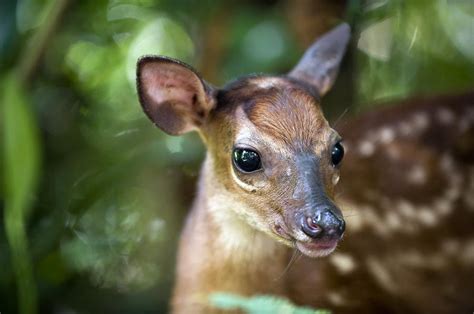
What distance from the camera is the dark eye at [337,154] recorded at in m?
2.53

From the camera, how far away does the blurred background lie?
12.4 feet

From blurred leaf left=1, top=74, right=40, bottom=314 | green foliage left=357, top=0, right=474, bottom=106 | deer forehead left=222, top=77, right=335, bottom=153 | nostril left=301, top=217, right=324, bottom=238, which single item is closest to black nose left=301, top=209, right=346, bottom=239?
nostril left=301, top=217, right=324, bottom=238

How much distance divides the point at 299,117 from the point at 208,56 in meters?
1.74

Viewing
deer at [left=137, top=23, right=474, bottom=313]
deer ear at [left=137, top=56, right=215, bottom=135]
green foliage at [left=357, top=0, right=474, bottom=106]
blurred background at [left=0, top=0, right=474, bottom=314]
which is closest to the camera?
deer at [left=137, top=23, right=474, bottom=313]

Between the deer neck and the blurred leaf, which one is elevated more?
the deer neck

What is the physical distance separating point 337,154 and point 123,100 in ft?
6.06

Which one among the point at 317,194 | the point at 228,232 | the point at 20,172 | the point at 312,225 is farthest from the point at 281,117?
the point at 20,172

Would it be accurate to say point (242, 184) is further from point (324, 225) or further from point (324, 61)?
point (324, 61)

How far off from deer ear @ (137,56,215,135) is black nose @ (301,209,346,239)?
0.63 meters

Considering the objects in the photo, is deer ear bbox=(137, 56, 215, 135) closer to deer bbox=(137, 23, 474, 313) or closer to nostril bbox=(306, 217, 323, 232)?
deer bbox=(137, 23, 474, 313)

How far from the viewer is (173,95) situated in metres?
2.80

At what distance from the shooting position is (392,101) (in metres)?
4.00

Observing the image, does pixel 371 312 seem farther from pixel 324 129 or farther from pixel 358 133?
pixel 324 129

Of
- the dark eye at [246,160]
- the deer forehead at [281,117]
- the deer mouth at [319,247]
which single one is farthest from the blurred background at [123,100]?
the deer mouth at [319,247]
